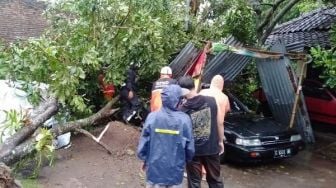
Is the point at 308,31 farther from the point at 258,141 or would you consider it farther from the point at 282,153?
the point at 258,141

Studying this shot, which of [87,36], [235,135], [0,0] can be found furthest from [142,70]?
[0,0]

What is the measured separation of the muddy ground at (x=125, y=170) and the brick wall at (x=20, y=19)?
34.4 ft

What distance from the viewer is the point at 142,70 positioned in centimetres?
1016

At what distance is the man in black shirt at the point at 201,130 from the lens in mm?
5828

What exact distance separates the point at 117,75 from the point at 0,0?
12.9 m

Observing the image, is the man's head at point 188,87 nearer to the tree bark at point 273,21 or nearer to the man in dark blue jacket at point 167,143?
the man in dark blue jacket at point 167,143

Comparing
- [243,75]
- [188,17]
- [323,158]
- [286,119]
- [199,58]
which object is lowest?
[323,158]

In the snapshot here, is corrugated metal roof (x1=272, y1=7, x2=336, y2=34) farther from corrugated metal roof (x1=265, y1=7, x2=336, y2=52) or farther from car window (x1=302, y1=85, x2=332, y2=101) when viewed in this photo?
car window (x1=302, y1=85, x2=332, y2=101)

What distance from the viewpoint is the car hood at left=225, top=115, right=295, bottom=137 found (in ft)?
28.7

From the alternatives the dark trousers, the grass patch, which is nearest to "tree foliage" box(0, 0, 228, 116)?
the grass patch

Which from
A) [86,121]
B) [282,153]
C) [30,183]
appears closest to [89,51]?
[86,121]

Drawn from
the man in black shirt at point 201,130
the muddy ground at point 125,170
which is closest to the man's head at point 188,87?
the man in black shirt at point 201,130

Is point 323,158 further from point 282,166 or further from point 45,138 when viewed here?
point 45,138

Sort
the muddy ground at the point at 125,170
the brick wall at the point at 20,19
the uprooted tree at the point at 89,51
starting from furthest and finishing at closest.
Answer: the brick wall at the point at 20,19 → the uprooted tree at the point at 89,51 → the muddy ground at the point at 125,170
